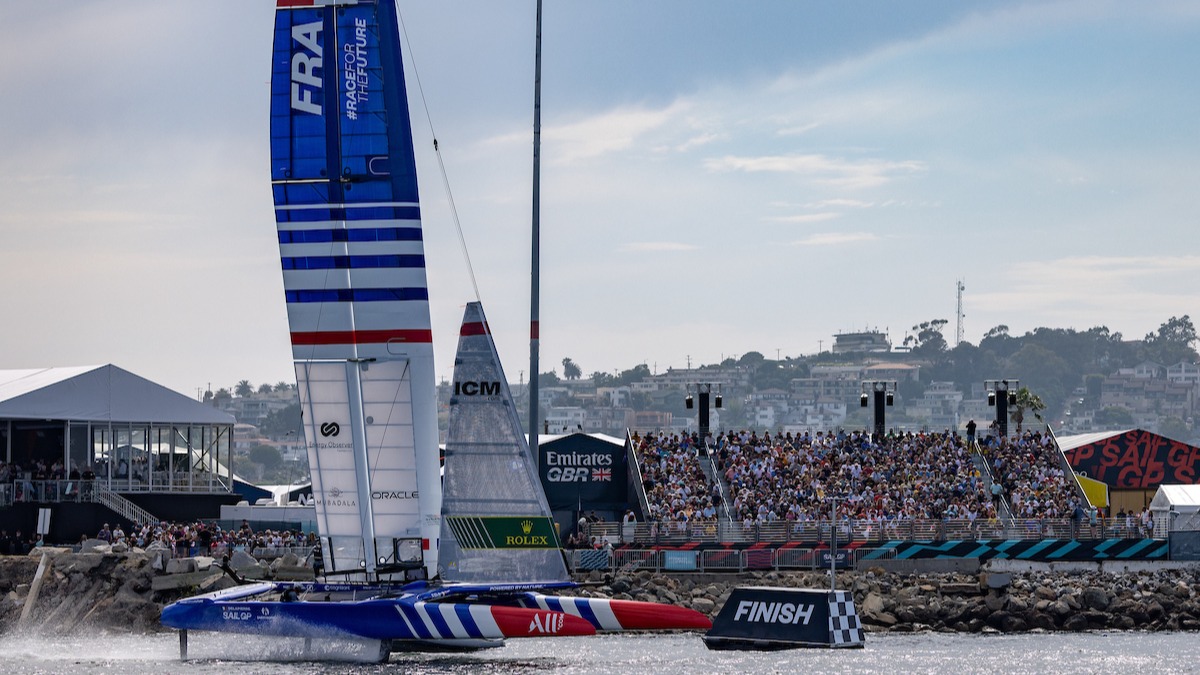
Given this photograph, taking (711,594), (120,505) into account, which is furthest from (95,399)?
(711,594)

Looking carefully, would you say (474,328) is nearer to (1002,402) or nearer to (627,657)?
(627,657)

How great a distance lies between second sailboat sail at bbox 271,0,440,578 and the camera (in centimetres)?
2803

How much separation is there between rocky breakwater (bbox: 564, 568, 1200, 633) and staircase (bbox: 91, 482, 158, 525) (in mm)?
12980

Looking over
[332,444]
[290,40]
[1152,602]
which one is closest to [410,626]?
[332,444]

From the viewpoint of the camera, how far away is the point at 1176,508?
42656 millimetres

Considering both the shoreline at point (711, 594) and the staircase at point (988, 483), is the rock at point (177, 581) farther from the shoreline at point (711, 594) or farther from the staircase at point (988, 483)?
the staircase at point (988, 483)

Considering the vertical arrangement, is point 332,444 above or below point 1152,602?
above

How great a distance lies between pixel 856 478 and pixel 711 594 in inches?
349

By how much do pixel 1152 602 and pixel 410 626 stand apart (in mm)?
17202

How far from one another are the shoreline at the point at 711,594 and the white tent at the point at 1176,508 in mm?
3748

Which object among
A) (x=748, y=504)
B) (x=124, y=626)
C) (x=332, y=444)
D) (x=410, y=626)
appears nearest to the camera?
(x=410, y=626)

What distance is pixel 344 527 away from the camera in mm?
28719

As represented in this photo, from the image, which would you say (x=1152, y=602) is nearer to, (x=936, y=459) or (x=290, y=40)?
(x=936, y=459)

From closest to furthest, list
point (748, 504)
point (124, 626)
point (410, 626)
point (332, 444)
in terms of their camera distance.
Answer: point (410, 626)
point (332, 444)
point (124, 626)
point (748, 504)
